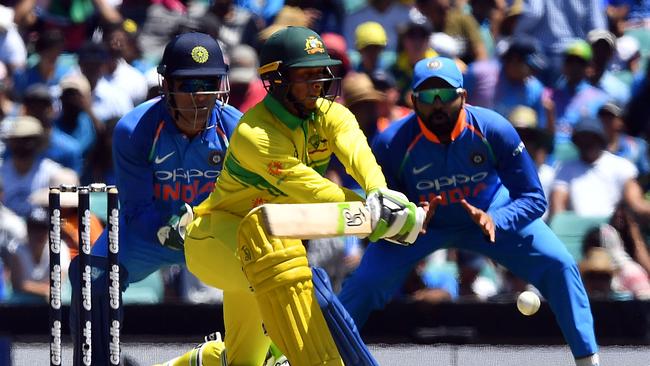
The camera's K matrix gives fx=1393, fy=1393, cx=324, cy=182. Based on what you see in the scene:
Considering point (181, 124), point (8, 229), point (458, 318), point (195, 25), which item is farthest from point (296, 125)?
point (195, 25)

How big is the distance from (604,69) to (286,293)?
539 centimetres

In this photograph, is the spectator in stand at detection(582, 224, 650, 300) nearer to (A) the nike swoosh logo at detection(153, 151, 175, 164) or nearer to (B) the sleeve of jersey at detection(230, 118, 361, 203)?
(A) the nike swoosh logo at detection(153, 151, 175, 164)

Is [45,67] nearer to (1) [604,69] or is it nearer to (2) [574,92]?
(2) [574,92]

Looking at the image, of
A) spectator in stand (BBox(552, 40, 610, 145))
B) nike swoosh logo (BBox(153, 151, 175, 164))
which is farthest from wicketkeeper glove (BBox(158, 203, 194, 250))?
spectator in stand (BBox(552, 40, 610, 145))

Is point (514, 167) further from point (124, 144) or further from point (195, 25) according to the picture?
point (195, 25)

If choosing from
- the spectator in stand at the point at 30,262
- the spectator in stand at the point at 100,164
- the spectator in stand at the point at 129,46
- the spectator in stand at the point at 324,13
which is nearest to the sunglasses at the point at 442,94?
the spectator in stand at the point at 30,262

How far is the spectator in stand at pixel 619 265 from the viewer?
7.87m

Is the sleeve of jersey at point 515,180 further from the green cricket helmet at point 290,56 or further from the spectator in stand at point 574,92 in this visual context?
the spectator in stand at point 574,92

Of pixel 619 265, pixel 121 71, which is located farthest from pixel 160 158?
pixel 121 71

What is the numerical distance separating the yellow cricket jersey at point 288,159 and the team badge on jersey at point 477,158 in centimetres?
115

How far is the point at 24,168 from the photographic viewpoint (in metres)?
8.49

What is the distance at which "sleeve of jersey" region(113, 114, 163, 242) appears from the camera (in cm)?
623

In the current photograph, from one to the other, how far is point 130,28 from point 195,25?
573mm

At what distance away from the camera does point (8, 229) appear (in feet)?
26.9
